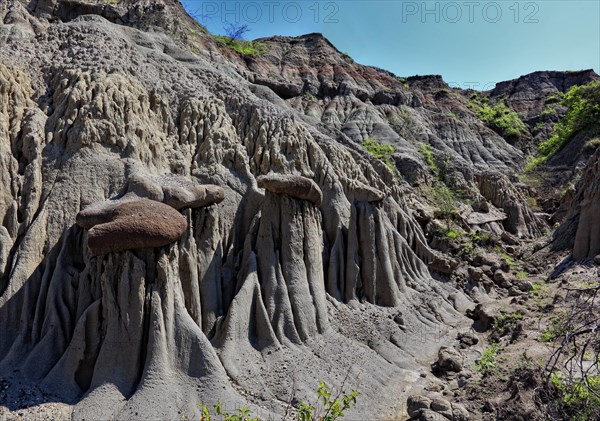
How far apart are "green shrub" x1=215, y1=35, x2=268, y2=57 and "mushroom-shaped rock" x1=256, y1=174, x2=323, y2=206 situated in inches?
1014

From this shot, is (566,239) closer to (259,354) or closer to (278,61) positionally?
(259,354)

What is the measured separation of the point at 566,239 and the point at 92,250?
1985 cm

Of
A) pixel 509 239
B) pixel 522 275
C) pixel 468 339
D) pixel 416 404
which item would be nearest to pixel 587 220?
pixel 522 275

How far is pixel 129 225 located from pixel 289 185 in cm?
432

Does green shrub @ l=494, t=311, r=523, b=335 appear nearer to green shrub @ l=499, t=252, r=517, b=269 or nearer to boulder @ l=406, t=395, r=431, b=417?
boulder @ l=406, t=395, r=431, b=417

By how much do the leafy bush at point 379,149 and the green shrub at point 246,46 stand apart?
44.5ft

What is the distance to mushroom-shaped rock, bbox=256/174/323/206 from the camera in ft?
37.1

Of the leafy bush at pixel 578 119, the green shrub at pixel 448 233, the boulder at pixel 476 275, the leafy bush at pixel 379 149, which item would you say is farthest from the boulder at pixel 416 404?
the leafy bush at pixel 578 119

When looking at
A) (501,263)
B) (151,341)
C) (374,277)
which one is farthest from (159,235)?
(501,263)

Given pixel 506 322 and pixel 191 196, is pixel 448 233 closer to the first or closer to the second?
pixel 506 322

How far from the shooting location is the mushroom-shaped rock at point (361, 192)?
46.4 ft

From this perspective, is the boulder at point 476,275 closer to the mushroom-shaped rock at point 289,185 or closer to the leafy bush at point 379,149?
the leafy bush at point 379,149

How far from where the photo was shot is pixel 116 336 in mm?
8305

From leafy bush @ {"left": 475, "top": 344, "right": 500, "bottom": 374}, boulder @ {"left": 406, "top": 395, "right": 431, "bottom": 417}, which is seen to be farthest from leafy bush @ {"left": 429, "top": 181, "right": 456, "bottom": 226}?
boulder @ {"left": 406, "top": 395, "right": 431, "bottom": 417}
